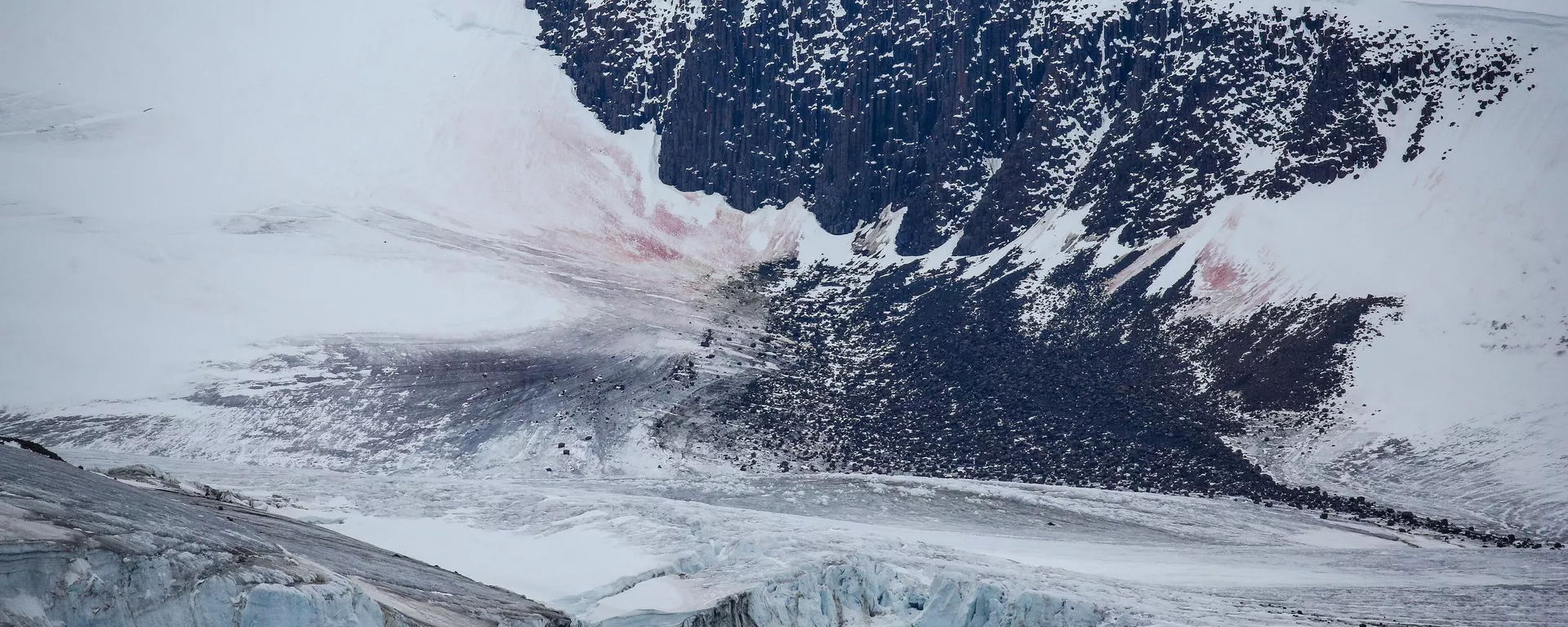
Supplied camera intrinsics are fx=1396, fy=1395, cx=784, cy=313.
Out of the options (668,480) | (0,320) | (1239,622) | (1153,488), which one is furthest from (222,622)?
(0,320)

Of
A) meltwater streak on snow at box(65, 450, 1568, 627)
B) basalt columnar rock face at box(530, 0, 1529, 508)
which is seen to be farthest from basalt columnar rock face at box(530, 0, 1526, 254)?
meltwater streak on snow at box(65, 450, 1568, 627)

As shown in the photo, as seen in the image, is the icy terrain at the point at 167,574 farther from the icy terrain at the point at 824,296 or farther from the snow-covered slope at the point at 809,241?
the snow-covered slope at the point at 809,241

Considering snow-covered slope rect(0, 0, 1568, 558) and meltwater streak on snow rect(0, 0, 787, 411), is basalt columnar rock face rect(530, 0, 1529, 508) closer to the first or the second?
snow-covered slope rect(0, 0, 1568, 558)

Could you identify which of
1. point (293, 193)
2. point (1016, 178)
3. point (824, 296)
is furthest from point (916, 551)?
point (293, 193)

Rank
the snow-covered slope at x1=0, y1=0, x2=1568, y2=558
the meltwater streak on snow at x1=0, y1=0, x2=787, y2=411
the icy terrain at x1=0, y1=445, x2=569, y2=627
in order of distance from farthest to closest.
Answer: the meltwater streak on snow at x1=0, y1=0, x2=787, y2=411, the snow-covered slope at x1=0, y1=0, x2=1568, y2=558, the icy terrain at x1=0, y1=445, x2=569, y2=627

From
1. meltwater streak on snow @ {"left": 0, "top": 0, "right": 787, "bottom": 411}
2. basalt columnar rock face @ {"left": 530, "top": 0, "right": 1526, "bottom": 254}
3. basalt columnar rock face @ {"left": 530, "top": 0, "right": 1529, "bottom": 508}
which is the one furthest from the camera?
basalt columnar rock face @ {"left": 530, "top": 0, "right": 1526, "bottom": 254}

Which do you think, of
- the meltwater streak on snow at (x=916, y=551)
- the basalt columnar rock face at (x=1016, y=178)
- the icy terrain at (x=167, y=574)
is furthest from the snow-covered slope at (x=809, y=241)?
the icy terrain at (x=167, y=574)

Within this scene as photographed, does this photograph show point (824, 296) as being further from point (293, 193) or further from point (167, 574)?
point (167, 574)

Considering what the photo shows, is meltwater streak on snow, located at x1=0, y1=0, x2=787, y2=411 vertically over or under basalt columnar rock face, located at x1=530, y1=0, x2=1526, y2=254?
under

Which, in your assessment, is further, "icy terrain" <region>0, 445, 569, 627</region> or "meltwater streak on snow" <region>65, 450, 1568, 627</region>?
"meltwater streak on snow" <region>65, 450, 1568, 627</region>
